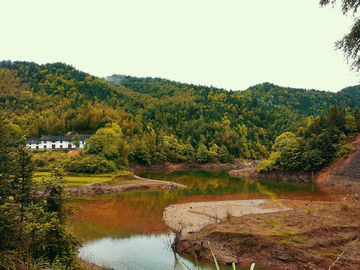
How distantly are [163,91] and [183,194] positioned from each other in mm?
150781

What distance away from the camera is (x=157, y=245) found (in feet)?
64.4

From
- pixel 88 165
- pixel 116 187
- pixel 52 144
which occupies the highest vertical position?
pixel 52 144

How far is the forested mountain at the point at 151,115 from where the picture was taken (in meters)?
88.5

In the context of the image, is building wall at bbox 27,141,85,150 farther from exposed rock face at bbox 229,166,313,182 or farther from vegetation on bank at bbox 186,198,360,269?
vegetation on bank at bbox 186,198,360,269

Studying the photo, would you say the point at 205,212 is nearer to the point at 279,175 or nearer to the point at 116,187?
the point at 116,187

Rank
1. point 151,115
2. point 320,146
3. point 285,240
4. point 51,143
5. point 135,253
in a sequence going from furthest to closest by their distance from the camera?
point 151,115 → point 51,143 → point 320,146 → point 135,253 → point 285,240

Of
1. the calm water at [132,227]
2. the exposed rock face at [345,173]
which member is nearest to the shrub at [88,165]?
the calm water at [132,227]

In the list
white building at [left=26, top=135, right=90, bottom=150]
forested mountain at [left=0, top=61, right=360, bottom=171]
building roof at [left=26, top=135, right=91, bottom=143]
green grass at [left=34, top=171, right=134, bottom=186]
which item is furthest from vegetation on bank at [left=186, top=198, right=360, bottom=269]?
building roof at [left=26, top=135, right=91, bottom=143]

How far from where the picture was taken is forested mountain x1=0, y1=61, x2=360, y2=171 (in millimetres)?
88500

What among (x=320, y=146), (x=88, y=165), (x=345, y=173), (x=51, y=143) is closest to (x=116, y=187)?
(x=88, y=165)

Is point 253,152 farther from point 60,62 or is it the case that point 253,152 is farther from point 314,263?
point 60,62

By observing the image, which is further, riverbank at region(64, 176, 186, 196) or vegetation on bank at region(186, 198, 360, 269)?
riverbank at region(64, 176, 186, 196)

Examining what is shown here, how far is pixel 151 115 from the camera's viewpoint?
127 meters

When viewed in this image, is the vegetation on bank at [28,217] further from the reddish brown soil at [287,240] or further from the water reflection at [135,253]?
the reddish brown soil at [287,240]
